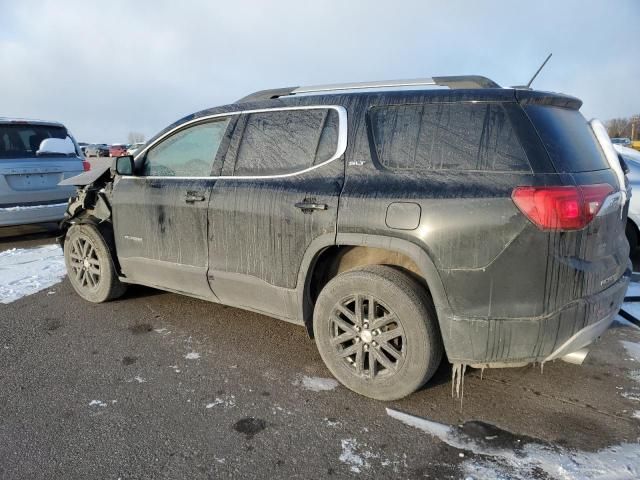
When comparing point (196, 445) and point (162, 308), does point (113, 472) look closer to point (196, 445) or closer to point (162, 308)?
point (196, 445)

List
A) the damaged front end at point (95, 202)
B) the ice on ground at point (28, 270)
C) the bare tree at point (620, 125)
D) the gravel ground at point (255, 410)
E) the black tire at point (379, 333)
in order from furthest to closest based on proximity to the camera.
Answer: the bare tree at point (620, 125) → the ice on ground at point (28, 270) → the damaged front end at point (95, 202) → the black tire at point (379, 333) → the gravel ground at point (255, 410)

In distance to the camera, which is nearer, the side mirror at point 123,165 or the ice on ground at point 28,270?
the side mirror at point 123,165

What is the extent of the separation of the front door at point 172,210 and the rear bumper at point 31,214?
338cm

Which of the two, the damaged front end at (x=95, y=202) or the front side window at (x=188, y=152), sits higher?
the front side window at (x=188, y=152)

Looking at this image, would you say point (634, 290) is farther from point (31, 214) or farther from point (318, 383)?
point (31, 214)

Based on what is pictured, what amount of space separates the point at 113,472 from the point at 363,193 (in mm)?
1960

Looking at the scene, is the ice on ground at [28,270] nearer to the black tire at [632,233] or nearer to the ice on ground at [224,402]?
the ice on ground at [224,402]

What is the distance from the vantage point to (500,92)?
2.63 meters

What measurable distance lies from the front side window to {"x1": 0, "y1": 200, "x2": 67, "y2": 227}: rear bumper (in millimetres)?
3715

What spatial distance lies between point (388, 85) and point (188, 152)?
1720mm

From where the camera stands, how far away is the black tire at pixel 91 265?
4.45m

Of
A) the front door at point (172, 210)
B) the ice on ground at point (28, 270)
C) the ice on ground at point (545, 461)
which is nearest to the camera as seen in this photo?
the ice on ground at point (545, 461)

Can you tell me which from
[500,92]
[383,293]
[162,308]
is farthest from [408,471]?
[162,308]

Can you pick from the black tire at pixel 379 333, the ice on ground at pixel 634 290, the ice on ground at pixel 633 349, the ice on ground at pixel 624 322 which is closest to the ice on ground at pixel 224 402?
the black tire at pixel 379 333
